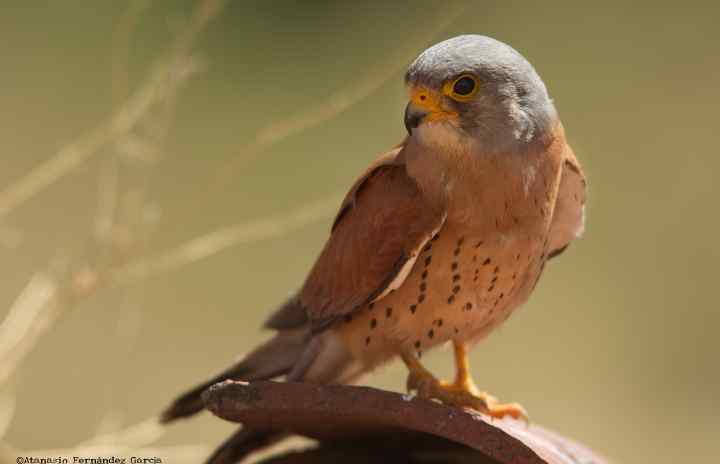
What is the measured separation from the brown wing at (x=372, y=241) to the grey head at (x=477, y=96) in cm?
16

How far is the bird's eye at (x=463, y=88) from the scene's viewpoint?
110 inches

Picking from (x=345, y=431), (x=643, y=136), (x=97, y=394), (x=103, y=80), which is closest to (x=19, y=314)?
(x=345, y=431)

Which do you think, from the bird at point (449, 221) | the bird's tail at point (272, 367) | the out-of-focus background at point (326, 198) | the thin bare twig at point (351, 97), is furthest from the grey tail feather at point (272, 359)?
the out-of-focus background at point (326, 198)

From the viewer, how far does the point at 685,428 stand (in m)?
6.32

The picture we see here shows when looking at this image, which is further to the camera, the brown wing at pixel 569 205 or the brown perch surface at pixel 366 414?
the brown wing at pixel 569 205

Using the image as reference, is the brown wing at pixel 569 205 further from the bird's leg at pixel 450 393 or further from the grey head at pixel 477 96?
the bird's leg at pixel 450 393

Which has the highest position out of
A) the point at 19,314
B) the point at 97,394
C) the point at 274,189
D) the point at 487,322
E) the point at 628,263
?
the point at 274,189

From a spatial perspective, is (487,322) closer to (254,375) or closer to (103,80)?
(254,375)

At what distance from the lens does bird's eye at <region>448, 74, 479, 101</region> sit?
9.17ft

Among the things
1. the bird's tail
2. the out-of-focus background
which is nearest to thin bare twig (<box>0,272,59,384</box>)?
the bird's tail

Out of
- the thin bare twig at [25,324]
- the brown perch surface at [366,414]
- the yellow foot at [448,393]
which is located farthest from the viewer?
the thin bare twig at [25,324]

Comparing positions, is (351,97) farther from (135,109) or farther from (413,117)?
(135,109)

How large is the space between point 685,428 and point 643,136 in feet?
6.37

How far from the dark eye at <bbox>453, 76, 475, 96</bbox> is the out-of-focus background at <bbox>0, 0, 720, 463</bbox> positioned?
268cm
